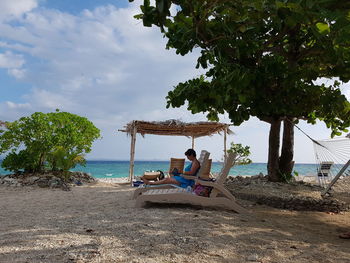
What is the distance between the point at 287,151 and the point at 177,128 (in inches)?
199

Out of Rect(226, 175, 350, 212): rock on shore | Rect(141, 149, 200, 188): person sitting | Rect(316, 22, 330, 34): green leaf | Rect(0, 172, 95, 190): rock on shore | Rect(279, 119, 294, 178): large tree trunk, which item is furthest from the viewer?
Rect(0, 172, 95, 190): rock on shore

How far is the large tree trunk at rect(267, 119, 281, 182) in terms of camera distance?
24.6ft

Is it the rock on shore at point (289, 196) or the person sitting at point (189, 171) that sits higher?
the person sitting at point (189, 171)

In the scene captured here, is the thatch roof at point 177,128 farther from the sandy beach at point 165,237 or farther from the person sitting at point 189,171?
the sandy beach at point 165,237

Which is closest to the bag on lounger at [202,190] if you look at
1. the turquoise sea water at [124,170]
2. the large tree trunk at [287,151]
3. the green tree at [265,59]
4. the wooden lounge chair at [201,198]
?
the wooden lounge chair at [201,198]

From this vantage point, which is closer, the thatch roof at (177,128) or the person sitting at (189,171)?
the person sitting at (189,171)

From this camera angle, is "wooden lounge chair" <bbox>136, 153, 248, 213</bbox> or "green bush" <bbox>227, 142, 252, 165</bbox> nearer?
"wooden lounge chair" <bbox>136, 153, 248, 213</bbox>

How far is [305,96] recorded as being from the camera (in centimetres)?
677

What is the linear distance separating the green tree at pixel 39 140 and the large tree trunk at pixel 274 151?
6219 millimetres

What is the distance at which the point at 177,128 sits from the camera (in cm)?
1191

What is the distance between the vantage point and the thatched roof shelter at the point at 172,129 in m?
10.8

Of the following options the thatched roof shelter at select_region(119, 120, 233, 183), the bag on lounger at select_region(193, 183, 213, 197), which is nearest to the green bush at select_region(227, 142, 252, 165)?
the thatched roof shelter at select_region(119, 120, 233, 183)

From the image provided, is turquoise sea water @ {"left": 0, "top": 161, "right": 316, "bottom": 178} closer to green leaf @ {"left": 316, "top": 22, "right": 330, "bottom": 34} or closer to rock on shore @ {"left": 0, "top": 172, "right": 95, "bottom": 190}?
rock on shore @ {"left": 0, "top": 172, "right": 95, "bottom": 190}

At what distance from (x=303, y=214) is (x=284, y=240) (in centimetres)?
240
